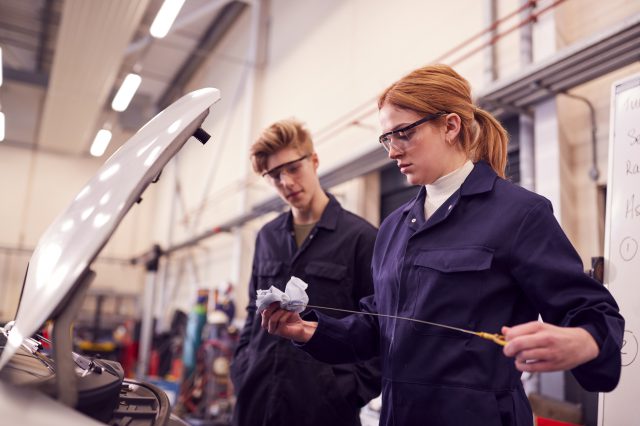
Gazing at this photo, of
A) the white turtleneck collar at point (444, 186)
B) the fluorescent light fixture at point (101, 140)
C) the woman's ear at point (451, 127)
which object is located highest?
the fluorescent light fixture at point (101, 140)

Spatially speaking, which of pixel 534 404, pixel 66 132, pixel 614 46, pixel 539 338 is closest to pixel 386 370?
pixel 539 338

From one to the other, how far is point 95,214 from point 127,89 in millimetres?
5162

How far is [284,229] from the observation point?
5.95 feet

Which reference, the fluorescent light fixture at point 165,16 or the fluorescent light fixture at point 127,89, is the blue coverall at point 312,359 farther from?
the fluorescent light fixture at point 127,89

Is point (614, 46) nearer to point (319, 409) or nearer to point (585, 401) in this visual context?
point (585, 401)

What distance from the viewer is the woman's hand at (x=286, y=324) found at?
1.12 m

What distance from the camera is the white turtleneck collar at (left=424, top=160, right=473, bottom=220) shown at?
1104 mm

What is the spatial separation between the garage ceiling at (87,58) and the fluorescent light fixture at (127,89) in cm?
48

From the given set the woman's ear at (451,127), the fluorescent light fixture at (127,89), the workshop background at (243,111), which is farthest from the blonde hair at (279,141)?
the fluorescent light fixture at (127,89)

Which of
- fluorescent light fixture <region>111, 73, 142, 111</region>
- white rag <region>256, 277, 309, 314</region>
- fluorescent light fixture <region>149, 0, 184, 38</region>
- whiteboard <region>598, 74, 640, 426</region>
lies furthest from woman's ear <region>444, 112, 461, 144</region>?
fluorescent light fixture <region>111, 73, 142, 111</region>

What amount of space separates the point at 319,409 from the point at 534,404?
1080mm

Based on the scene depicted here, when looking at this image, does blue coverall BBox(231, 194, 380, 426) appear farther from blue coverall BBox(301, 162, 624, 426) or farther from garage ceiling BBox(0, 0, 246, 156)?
garage ceiling BBox(0, 0, 246, 156)

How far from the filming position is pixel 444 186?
1.12 m

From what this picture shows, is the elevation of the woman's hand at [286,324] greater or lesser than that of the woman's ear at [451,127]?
lesser
